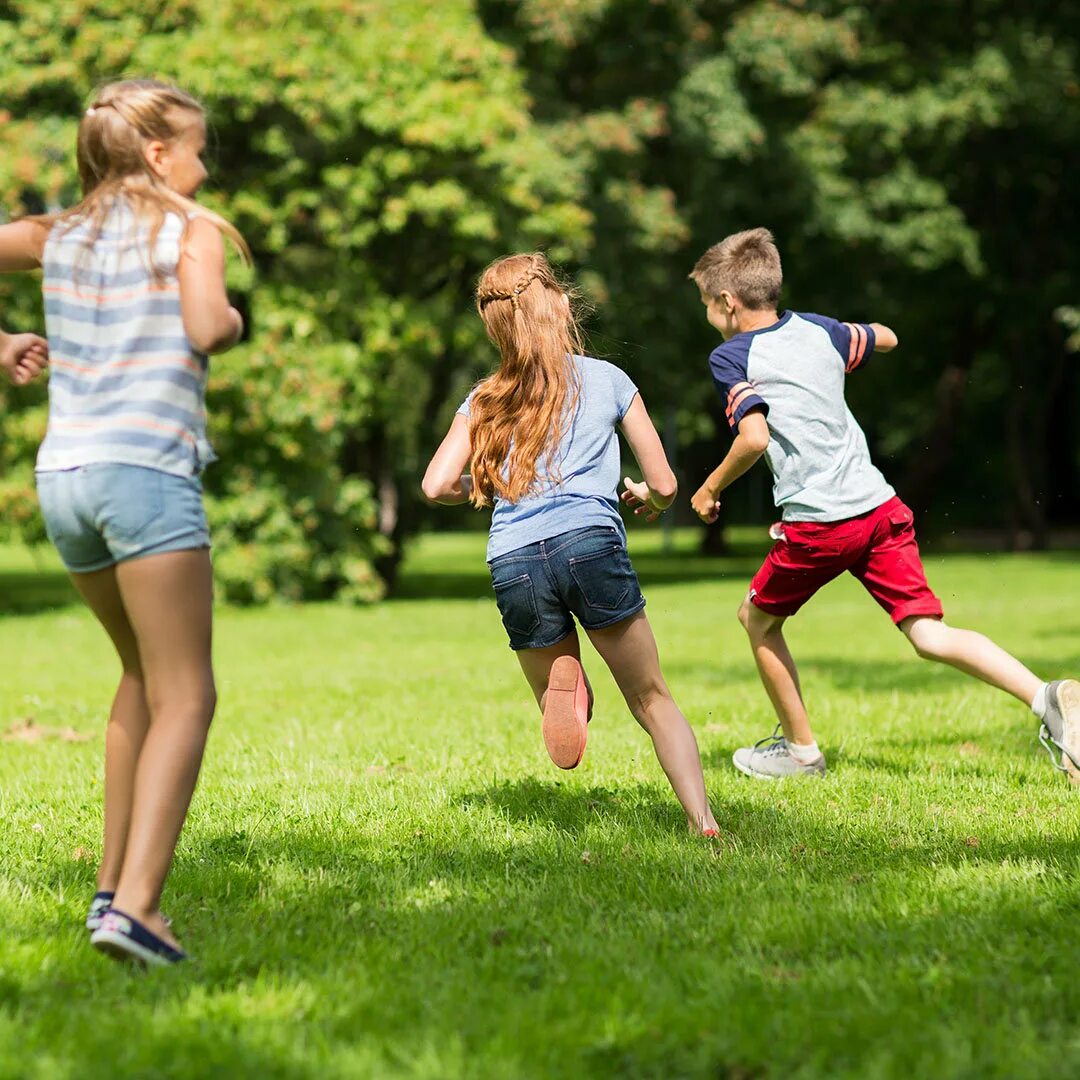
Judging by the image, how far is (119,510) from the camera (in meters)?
3.23

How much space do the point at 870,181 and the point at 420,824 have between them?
21.7 metres

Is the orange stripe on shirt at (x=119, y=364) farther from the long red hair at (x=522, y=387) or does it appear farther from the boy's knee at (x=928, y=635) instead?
the boy's knee at (x=928, y=635)

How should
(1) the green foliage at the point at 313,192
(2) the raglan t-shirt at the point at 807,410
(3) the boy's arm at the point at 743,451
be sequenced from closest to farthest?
(3) the boy's arm at the point at 743,451 → (2) the raglan t-shirt at the point at 807,410 → (1) the green foliage at the point at 313,192

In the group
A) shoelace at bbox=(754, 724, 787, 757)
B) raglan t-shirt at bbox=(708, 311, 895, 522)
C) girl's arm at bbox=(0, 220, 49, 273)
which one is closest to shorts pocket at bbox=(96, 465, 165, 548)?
girl's arm at bbox=(0, 220, 49, 273)

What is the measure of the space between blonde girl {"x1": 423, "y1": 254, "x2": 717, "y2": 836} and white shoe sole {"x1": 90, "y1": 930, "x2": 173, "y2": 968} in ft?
4.93

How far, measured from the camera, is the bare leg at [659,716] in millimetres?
4609

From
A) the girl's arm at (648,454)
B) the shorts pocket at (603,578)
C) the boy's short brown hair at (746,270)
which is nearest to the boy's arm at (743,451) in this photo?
the girl's arm at (648,454)

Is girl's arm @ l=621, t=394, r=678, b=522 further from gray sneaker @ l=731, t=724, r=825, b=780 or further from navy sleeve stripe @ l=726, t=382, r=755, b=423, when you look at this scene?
gray sneaker @ l=731, t=724, r=825, b=780

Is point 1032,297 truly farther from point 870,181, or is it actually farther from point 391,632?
point 391,632

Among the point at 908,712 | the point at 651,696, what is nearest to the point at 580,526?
the point at 651,696

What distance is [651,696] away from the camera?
4.66 meters

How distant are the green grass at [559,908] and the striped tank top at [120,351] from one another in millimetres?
1220

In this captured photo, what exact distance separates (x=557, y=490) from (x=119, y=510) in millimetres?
1598

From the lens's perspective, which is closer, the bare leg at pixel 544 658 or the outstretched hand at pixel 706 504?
the bare leg at pixel 544 658
